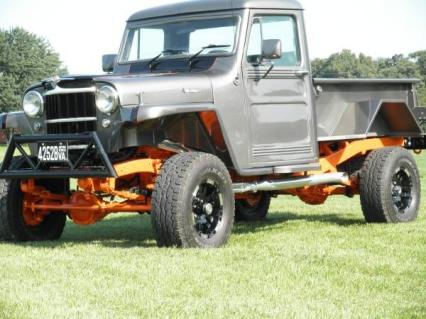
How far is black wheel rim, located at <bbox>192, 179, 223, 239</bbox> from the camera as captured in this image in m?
7.99

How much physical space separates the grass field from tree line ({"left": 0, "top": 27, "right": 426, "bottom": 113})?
8458 cm

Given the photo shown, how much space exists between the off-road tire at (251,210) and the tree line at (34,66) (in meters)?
81.7

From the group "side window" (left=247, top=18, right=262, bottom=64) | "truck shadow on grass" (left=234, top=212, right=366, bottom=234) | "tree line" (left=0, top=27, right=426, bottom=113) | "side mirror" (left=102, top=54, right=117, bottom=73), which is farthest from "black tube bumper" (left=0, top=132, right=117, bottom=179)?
"tree line" (left=0, top=27, right=426, bottom=113)

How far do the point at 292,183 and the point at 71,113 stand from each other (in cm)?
236

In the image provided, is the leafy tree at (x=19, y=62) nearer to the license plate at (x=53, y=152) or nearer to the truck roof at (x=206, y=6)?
the truck roof at (x=206, y=6)

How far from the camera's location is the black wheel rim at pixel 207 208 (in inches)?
315

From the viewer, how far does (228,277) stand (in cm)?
630

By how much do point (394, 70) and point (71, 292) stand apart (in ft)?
326

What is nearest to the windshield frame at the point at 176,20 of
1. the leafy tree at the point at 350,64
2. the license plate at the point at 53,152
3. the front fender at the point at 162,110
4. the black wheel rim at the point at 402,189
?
the front fender at the point at 162,110

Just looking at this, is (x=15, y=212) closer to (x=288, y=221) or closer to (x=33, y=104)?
(x=33, y=104)

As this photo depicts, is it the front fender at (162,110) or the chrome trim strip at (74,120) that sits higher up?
the front fender at (162,110)

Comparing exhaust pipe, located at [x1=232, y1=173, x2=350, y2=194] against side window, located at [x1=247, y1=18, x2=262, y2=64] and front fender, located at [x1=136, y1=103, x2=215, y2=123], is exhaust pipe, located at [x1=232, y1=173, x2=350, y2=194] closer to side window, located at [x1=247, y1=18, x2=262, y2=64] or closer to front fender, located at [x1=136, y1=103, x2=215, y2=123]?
front fender, located at [x1=136, y1=103, x2=215, y2=123]

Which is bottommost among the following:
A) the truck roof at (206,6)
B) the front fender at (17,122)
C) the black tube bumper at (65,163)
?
the black tube bumper at (65,163)

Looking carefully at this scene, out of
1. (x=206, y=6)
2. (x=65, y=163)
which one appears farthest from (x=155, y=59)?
(x=65, y=163)
